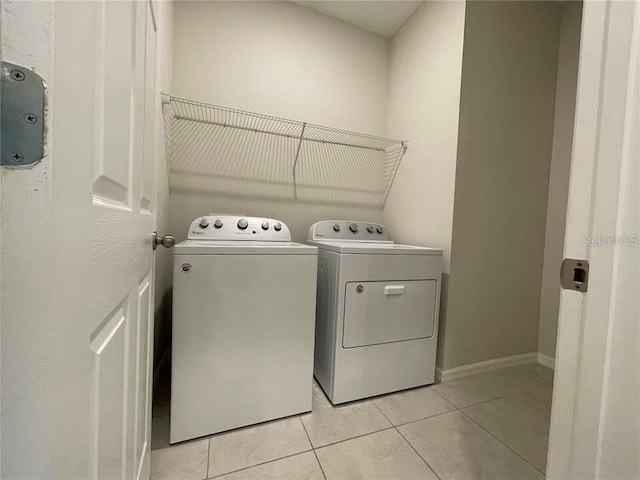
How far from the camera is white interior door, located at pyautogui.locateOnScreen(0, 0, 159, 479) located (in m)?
0.26

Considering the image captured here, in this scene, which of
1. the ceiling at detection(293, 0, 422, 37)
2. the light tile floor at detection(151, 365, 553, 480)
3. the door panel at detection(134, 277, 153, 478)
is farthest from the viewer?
the ceiling at detection(293, 0, 422, 37)

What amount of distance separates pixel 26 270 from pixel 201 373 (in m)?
1.08

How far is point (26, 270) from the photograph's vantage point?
26 centimetres

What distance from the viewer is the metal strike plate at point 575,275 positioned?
49 centimetres

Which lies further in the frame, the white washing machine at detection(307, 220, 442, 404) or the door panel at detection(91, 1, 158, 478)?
the white washing machine at detection(307, 220, 442, 404)

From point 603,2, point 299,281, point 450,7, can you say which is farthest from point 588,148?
point 450,7

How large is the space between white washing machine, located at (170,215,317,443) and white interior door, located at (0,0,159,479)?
1.90 feet

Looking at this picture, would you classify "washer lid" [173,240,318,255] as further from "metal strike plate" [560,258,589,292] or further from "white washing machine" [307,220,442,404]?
"metal strike plate" [560,258,589,292]

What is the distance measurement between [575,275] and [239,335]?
1.18 meters

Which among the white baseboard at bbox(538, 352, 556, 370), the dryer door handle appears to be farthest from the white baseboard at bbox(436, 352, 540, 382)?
the dryer door handle

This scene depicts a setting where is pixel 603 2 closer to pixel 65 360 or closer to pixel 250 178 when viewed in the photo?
pixel 65 360

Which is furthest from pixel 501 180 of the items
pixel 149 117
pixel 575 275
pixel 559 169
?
pixel 149 117

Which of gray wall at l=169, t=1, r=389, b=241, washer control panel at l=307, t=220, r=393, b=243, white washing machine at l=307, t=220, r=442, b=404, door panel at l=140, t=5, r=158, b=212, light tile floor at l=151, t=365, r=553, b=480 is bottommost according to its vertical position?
light tile floor at l=151, t=365, r=553, b=480

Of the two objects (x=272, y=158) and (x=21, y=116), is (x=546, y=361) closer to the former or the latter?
(x=272, y=158)
